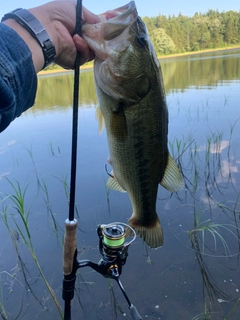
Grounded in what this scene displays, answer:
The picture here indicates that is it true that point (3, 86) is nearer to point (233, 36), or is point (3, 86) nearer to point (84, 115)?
point (84, 115)

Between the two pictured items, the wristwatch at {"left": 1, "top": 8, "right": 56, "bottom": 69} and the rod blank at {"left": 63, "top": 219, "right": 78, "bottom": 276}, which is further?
the rod blank at {"left": 63, "top": 219, "right": 78, "bottom": 276}

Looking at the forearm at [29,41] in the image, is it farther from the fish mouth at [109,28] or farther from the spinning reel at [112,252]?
the spinning reel at [112,252]

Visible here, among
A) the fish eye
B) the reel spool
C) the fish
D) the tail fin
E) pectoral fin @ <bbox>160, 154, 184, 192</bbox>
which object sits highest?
the fish eye

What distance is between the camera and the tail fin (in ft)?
6.40

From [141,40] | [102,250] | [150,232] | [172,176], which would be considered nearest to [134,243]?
[150,232]

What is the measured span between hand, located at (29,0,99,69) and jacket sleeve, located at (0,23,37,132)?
0.83 feet

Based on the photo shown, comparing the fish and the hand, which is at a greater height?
the hand

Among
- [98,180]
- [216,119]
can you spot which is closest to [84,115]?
[216,119]

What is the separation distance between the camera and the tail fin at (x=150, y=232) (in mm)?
1952

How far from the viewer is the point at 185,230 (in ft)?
12.1

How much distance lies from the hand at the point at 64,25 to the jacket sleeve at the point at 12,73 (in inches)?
10.0

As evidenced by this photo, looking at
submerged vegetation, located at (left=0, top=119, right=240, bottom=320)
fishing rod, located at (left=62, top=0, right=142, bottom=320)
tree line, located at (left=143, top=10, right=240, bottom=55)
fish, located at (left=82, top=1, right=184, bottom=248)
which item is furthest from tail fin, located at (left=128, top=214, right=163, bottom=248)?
tree line, located at (left=143, top=10, right=240, bottom=55)

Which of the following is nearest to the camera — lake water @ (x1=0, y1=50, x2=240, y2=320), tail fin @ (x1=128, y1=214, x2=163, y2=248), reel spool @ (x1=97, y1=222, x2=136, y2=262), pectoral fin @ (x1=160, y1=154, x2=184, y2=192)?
reel spool @ (x1=97, y1=222, x2=136, y2=262)

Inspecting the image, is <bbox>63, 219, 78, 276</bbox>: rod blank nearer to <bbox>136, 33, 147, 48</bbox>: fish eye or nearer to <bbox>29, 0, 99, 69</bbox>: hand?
<bbox>29, 0, 99, 69</bbox>: hand
